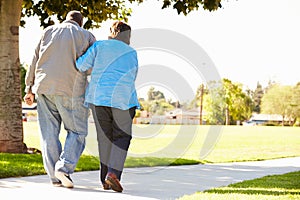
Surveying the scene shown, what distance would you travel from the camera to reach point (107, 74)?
6301 mm

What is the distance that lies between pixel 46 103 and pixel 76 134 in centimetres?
48

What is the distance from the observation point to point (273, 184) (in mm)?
7988

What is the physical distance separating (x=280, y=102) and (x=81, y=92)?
108 meters

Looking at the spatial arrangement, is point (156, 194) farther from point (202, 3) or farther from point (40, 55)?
point (202, 3)

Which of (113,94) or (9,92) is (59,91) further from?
(9,92)

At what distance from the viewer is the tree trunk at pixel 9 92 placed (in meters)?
12.6

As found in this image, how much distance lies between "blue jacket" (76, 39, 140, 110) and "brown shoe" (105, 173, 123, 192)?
0.74 m

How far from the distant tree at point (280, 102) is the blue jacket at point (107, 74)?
105m

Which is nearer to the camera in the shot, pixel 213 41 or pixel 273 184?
pixel 273 184

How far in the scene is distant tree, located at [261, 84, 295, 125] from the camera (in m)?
109

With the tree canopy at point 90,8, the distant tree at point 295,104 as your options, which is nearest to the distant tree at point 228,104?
the distant tree at point 295,104

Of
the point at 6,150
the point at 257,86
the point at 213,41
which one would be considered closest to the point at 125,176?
the point at 6,150

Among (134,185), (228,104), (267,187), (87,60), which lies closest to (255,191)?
(267,187)

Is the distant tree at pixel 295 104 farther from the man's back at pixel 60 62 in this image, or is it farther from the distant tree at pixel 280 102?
the man's back at pixel 60 62
